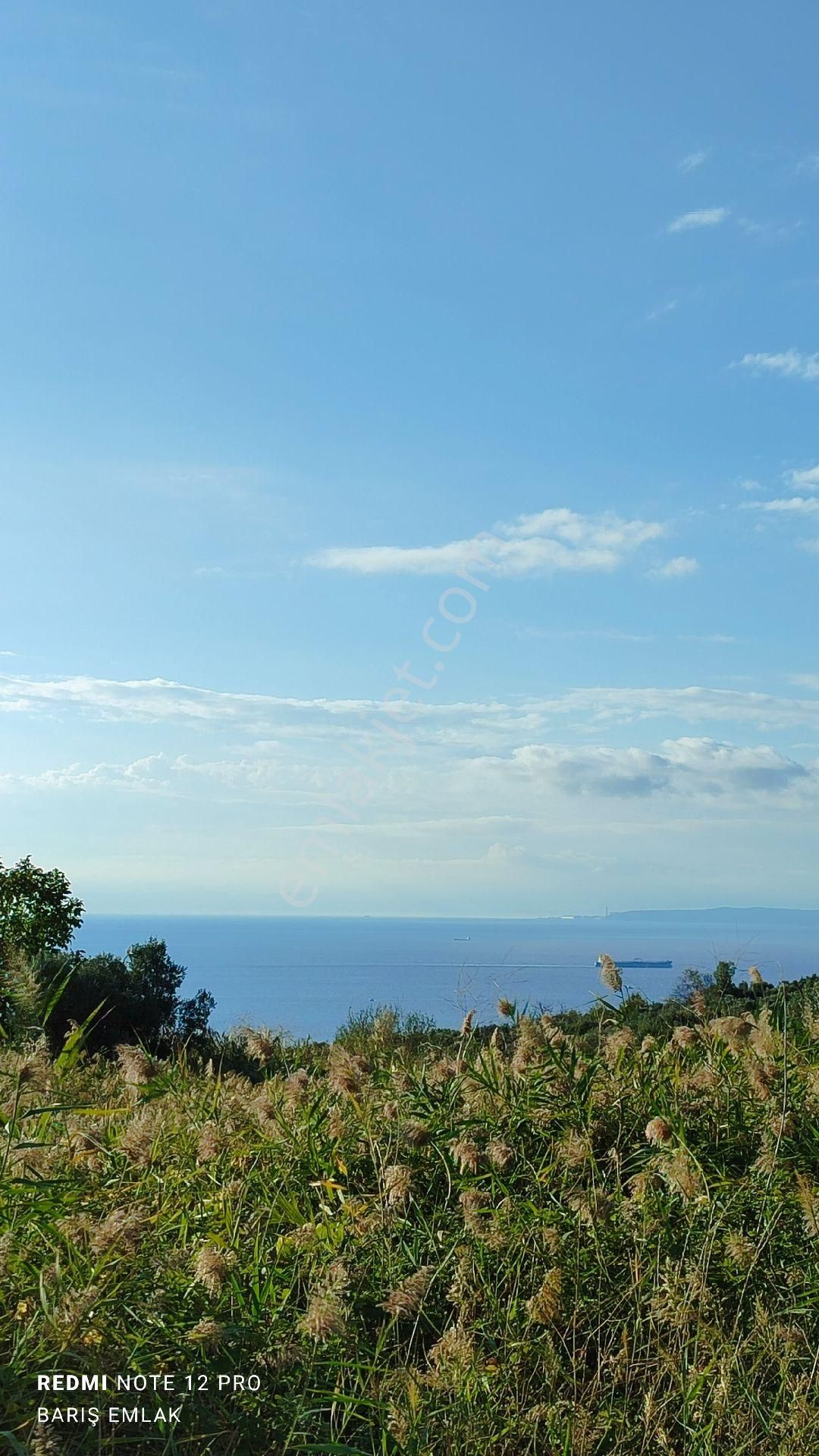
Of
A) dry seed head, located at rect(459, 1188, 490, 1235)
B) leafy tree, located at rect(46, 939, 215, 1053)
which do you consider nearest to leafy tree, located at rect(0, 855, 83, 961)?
leafy tree, located at rect(46, 939, 215, 1053)

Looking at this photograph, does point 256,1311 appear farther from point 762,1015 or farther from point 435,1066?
point 762,1015

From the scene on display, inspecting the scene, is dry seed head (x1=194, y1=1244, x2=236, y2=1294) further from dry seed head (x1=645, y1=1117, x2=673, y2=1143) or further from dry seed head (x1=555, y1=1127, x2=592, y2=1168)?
dry seed head (x1=645, y1=1117, x2=673, y2=1143)

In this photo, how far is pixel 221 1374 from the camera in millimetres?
3205

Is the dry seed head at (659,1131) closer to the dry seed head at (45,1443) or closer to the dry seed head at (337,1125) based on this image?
the dry seed head at (337,1125)

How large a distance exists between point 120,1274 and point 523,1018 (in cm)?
232

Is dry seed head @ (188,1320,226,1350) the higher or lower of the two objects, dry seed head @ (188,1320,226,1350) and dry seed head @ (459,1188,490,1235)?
the lower

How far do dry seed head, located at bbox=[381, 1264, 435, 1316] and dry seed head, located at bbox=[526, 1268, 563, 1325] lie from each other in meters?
0.32

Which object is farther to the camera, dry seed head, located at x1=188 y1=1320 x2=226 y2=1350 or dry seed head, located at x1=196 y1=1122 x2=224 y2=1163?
dry seed head, located at x1=196 y1=1122 x2=224 y2=1163

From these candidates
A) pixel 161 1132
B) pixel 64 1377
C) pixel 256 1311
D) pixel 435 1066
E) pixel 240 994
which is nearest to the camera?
pixel 64 1377

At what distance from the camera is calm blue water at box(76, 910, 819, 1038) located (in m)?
7.08

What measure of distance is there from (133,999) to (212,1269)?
13.7 metres

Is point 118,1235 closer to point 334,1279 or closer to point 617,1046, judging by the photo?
point 334,1279

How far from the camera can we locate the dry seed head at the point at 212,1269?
10.7 ft

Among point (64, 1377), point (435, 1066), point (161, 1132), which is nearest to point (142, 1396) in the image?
point (64, 1377)
